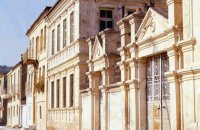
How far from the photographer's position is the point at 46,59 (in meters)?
30.9

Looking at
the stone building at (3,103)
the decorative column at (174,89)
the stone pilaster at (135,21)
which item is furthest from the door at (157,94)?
the stone building at (3,103)

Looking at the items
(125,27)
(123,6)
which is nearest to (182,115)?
(125,27)

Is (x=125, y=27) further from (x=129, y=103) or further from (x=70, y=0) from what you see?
(x=70, y=0)

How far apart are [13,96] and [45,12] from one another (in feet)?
77.2

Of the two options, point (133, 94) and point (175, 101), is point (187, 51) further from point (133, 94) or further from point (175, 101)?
point (133, 94)

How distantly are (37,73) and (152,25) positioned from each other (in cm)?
2346

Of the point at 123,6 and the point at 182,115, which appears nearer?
the point at 182,115

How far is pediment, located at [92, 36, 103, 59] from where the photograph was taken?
1817 cm

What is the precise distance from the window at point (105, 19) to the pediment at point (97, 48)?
436cm

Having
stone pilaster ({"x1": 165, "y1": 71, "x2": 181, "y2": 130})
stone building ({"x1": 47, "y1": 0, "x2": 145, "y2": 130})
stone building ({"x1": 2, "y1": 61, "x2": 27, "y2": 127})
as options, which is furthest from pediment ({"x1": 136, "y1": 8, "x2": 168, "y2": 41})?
stone building ({"x1": 2, "y1": 61, "x2": 27, "y2": 127})

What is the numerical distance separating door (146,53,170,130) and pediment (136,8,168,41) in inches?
29.8

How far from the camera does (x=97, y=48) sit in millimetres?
18672

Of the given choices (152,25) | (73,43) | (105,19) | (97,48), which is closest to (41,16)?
(73,43)

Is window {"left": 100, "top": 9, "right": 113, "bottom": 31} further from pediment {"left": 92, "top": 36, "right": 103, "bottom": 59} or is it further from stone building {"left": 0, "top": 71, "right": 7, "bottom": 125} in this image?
stone building {"left": 0, "top": 71, "right": 7, "bottom": 125}
